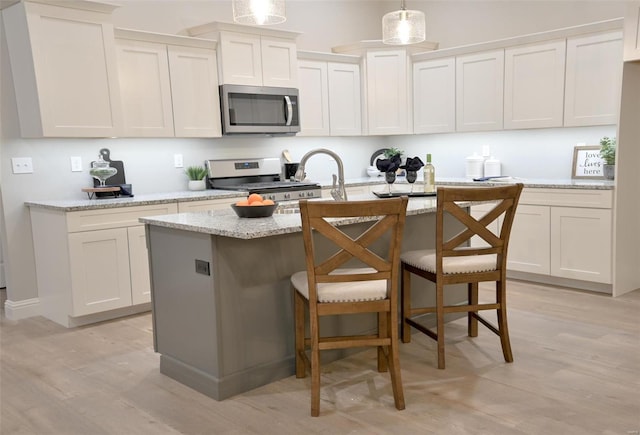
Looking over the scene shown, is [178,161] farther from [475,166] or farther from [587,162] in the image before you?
[587,162]

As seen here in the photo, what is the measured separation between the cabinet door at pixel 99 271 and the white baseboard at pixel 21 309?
566 millimetres

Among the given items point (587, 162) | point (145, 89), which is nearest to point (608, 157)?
point (587, 162)

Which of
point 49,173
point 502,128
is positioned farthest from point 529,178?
point 49,173

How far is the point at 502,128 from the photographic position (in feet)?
17.1

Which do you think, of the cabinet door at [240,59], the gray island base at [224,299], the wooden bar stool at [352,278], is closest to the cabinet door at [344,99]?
the cabinet door at [240,59]

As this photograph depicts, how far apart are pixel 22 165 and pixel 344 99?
3.01m

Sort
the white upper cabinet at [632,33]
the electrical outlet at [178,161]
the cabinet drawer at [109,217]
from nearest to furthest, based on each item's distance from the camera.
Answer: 1. the cabinet drawer at [109,217]
2. the white upper cabinet at [632,33]
3. the electrical outlet at [178,161]

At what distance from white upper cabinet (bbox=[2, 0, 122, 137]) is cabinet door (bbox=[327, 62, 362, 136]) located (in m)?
2.21

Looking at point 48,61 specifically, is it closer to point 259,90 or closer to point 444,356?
point 259,90

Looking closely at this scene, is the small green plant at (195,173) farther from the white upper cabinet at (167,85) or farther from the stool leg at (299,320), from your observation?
the stool leg at (299,320)

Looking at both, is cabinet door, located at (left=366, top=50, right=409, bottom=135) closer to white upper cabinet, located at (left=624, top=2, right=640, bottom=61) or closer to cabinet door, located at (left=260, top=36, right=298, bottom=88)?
cabinet door, located at (left=260, top=36, right=298, bottom=88)

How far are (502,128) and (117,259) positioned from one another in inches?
136

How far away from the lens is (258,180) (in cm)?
543

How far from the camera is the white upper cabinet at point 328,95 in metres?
5.51
